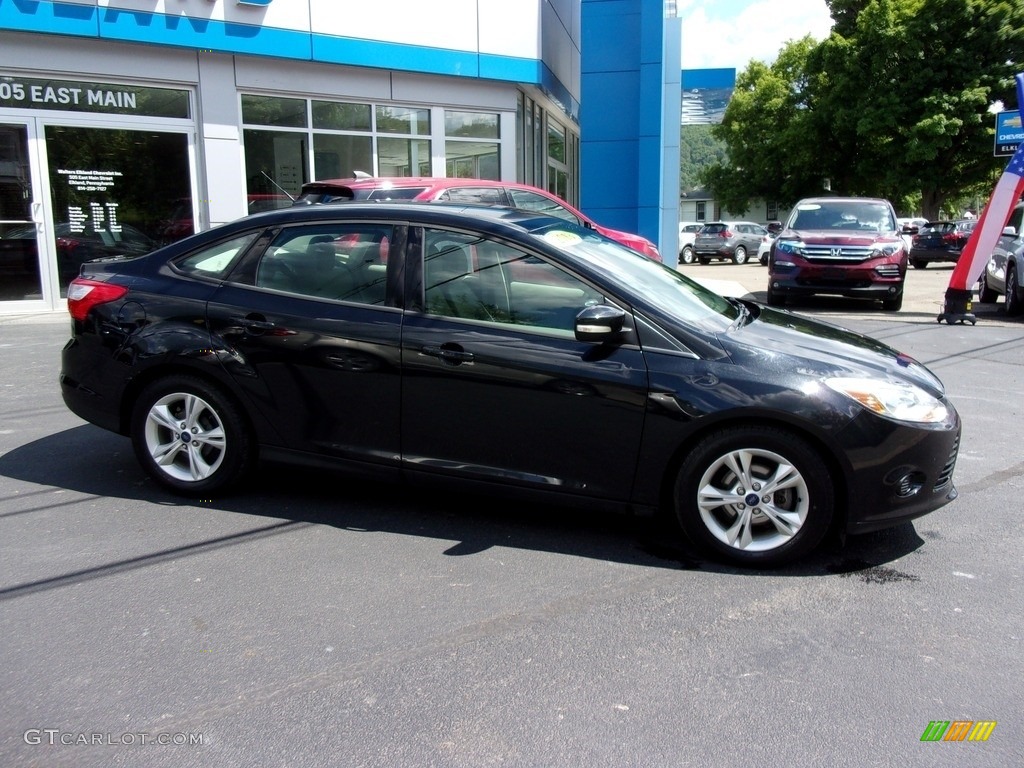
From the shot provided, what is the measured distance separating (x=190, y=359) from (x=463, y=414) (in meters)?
1.54

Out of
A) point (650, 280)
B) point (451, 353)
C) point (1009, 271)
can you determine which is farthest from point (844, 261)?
point (451, 353)

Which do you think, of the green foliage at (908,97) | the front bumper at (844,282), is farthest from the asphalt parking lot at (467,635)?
the green foliage at (908,97)

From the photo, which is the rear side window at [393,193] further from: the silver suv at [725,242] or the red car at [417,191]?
the silver suv at [725,242]

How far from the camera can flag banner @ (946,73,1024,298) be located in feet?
36.7

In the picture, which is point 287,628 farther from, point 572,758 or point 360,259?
point 360,259

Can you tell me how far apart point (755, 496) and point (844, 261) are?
10.4 meters

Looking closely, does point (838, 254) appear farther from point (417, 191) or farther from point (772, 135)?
point (772, 135)

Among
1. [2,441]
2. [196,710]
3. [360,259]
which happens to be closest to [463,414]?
[360,259]

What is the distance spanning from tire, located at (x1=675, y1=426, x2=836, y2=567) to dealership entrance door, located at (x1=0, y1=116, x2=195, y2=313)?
11.5 metres

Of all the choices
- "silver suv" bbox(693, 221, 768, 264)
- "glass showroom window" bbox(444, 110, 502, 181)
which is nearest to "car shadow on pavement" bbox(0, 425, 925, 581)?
"glass showroom window" bbox(444, 110, 502, 181)

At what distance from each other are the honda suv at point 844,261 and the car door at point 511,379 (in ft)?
33.5

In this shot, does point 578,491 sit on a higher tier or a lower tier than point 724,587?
higher

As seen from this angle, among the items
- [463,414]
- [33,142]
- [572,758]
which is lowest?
[572,758]

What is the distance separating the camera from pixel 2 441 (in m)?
5.88
